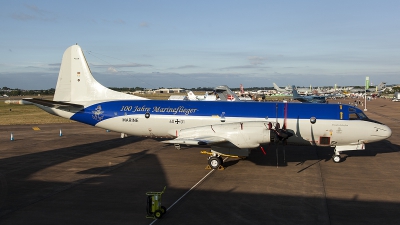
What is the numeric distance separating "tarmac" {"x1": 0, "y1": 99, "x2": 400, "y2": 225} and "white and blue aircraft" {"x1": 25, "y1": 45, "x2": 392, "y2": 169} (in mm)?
1506

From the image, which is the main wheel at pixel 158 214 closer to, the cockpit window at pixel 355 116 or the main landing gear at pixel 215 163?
the main landing gear at pixel 215 163

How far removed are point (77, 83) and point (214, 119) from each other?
32.4 ft

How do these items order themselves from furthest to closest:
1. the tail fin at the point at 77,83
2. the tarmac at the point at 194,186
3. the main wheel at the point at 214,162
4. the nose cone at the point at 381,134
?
the tail fin at the point at 77,83, the nose cone at the point at 381,134, the main wheel at the point at 214,162, the tarmac at the point at 194,186

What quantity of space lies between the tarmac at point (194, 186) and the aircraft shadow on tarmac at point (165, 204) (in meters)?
0.03

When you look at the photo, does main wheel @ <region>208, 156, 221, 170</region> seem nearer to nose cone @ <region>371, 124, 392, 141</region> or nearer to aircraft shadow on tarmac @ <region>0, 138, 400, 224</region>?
aircraft shadow on tarmac @ <region>0, 138, 400, 224</region>

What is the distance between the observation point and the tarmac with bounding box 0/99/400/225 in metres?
11.2

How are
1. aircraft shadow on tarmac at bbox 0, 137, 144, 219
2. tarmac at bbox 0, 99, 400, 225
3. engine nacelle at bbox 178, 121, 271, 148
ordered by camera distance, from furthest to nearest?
engine nacelle at bbox 178, 121, 271, 148 → aircraft shadow on tarmac at bbox 0, 137, 144, 219 → tarmac at bbox 0, 99, 400, 225

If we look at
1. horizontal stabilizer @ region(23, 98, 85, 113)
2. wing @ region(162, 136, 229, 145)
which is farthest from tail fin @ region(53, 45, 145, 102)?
wing @ region(162, 136, 229, 145)

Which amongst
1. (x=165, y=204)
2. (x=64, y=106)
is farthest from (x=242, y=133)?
(x=64, y=106)

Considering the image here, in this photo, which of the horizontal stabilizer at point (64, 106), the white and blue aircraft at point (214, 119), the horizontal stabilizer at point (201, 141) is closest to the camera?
the horizontal stabilizer at point (201, 141)

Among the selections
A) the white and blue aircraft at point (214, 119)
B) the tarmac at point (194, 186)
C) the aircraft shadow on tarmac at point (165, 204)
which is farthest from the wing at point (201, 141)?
the aircraft shadow on tarmac at point (165, 204)

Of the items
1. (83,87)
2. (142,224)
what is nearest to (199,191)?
(142,224)

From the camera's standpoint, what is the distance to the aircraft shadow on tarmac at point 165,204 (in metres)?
10.8

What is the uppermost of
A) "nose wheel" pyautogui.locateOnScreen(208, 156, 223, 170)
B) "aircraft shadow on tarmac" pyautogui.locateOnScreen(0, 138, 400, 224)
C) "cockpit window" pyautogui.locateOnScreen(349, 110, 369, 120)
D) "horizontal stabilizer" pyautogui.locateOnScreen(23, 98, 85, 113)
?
Answer: "horizontal stabilizer" pyautogui.locateOnScreen(23, 98, 85, 113)
